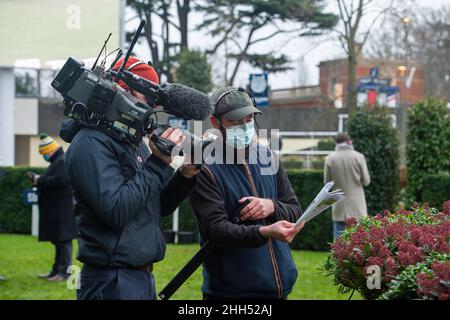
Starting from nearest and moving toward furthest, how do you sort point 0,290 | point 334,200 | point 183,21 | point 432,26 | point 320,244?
point 334,200
point 0,290
point 320,244
point 183,21
point 432,26

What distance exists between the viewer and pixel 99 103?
3.44m

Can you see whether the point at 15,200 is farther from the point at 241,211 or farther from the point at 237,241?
the point at 237,241

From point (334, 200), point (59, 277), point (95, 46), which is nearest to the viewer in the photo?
point (334, 200)

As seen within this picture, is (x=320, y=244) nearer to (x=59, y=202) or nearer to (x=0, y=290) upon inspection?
(x=59, y=202)

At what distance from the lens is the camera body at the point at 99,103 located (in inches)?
135

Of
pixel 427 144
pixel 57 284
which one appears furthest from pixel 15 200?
pixel 427 144

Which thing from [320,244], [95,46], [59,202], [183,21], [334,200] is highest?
[183,21]

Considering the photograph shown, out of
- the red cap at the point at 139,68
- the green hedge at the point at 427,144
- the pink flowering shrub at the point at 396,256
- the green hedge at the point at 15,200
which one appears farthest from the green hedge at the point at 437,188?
the red cap at the point at 139,68

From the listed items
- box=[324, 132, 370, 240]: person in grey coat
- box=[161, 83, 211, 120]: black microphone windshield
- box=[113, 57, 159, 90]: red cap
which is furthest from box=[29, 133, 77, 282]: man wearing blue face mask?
box=[161, 83, 211, 120]: black microphone windshield

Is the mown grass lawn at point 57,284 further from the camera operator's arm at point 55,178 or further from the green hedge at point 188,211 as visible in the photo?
the camera operator's arm at point 55,178

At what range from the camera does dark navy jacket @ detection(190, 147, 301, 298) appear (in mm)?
3930
